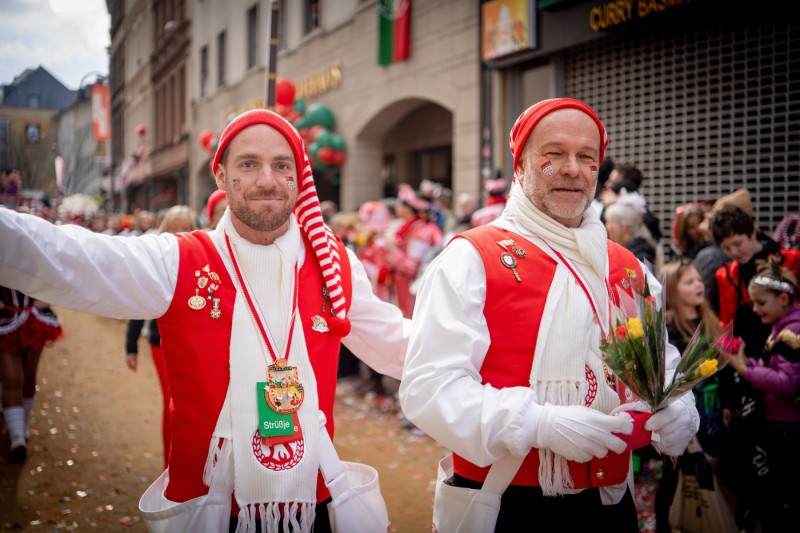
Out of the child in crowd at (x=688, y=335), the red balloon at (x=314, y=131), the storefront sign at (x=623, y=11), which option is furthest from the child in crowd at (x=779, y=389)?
the red balloon at (x=314, y=131)

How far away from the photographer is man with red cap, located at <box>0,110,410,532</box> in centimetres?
220

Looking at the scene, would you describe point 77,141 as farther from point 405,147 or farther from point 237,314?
point 237,314

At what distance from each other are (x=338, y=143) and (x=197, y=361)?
12571mm

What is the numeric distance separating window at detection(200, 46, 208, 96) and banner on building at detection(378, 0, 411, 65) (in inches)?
504

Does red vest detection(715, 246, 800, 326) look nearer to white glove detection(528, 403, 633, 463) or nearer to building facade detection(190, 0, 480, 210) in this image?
white glove detection(528, 403, 633, 463)

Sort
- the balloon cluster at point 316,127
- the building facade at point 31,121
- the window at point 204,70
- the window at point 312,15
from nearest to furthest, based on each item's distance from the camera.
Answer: the building facade at point 31,121
the balloon cluster at point 316,127
the window at point 312,15
the window at point 204,70

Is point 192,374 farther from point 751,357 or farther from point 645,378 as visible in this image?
point 751,357

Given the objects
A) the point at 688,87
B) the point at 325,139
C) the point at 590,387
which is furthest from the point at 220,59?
the point at 590,387

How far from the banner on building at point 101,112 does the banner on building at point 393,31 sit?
18003 millimetres

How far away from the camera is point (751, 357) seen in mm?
3992

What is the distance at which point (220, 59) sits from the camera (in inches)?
870

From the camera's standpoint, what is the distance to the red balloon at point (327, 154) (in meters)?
14.5

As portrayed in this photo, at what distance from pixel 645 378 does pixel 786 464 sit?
2055mm

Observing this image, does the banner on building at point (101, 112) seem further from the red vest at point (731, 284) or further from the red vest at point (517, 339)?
the red vest at point (517, 339)
